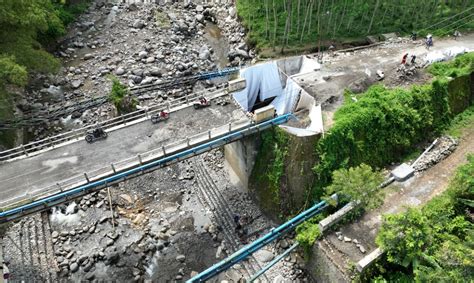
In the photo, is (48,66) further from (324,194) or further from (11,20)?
(324,194)

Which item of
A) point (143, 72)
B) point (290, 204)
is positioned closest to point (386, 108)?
point (290, 204)

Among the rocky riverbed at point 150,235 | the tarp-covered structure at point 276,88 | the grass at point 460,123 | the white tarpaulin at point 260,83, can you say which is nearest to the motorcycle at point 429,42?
the grass at point 460,123

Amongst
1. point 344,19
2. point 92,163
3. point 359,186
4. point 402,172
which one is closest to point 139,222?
point 92,163

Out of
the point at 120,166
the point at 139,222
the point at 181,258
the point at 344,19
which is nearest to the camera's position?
the point at 120,166

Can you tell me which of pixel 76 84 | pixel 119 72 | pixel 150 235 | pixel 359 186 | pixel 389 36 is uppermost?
pixel 76 84

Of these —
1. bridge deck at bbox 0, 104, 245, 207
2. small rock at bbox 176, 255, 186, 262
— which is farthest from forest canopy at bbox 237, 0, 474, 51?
small rock at bbox 176, 255, 186, 262

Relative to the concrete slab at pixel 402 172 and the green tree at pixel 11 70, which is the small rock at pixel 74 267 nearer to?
the green tree at pixel 11 70

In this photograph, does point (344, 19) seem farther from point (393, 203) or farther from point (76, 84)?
point (76, 84)
